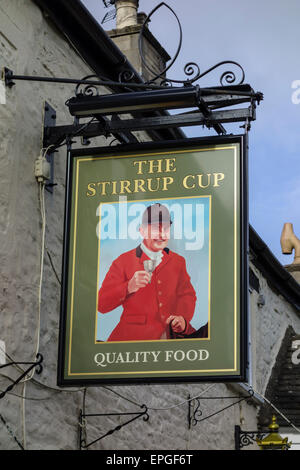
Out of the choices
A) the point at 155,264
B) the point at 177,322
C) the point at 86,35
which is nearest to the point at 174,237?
the point at 155,264

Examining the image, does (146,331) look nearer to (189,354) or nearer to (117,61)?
(189,354)

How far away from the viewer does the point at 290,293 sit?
14.2 m

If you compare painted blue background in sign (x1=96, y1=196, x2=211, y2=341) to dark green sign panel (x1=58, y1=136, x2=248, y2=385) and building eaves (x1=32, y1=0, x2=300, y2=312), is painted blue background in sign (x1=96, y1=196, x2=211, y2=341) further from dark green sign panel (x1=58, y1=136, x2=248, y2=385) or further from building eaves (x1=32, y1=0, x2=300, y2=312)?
building eaves (x1=32, y1=0, x2=300, y2=312)

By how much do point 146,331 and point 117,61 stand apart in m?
3.60

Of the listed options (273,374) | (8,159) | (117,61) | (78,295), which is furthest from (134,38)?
(78,295)

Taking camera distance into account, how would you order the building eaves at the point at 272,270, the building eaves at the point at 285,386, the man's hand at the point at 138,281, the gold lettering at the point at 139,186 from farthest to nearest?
the building eaves at the point at 272,270 < the building eaves at the point at 285,386 < the gold lettering at the point at 139,186 < the man's hand at the point at 138,281

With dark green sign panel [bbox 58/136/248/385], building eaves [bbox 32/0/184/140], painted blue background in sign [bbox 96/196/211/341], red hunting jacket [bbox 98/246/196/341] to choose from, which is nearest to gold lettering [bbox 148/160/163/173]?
dark green sign panel [bbox 58/136/248/385]

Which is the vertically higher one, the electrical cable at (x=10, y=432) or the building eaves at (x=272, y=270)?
the building eaves at (x=272, y=270)

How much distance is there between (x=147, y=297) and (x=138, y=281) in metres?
0.15

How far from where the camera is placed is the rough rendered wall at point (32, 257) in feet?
20.7

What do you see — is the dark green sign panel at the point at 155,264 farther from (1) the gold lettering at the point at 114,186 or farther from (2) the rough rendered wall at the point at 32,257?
(2) the rough rendered wall at the point at 32,257

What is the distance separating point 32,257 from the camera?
22.0ft

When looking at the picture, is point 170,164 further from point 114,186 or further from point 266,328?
point 266,328

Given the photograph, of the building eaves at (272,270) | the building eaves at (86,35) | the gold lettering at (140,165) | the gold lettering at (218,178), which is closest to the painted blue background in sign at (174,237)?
the gold lettering at (218,178)
